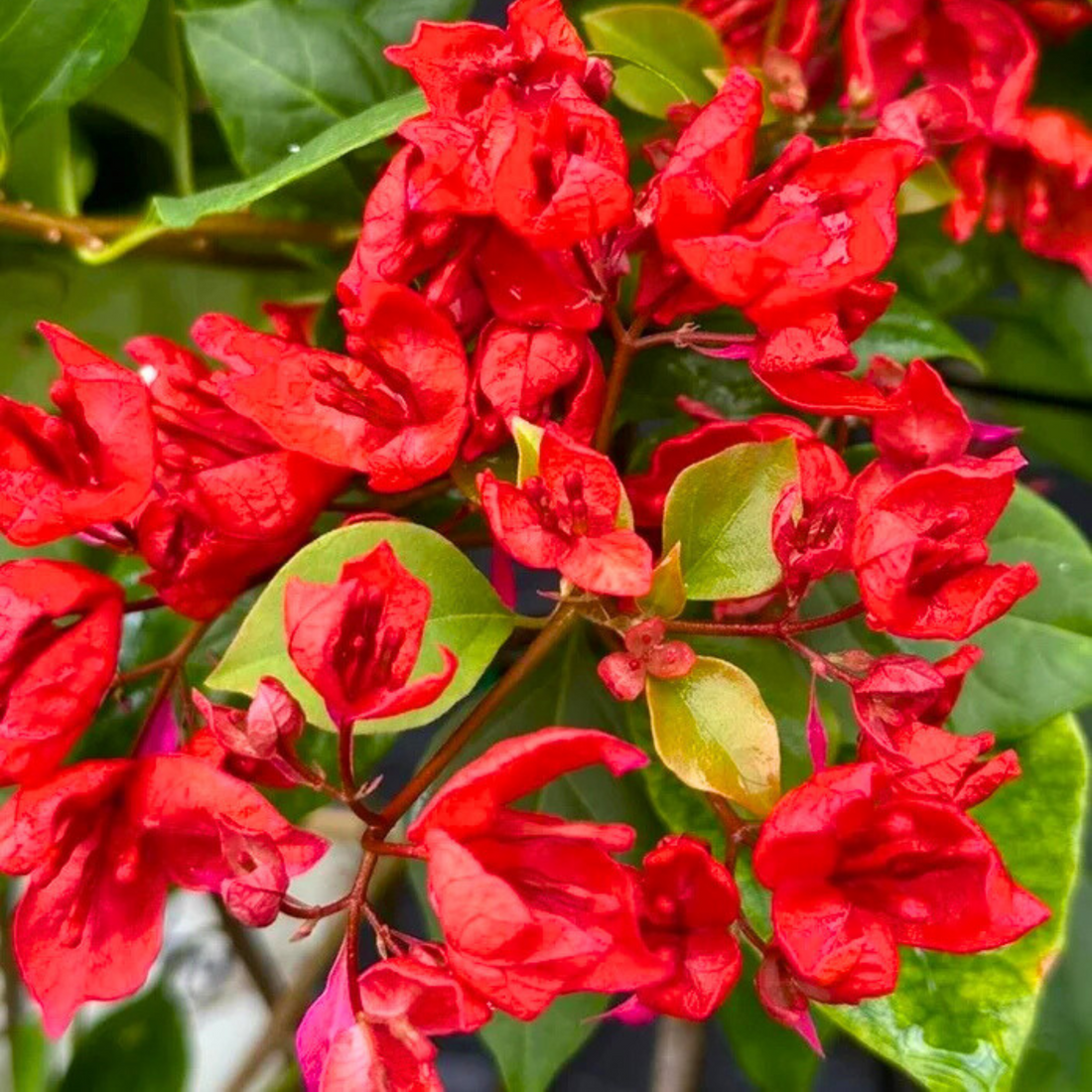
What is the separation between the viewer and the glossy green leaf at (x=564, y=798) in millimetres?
427

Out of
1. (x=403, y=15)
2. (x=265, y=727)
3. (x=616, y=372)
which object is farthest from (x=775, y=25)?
(x=265, y=727)

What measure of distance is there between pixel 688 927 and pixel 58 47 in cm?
34

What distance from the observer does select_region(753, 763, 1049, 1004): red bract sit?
0.26m

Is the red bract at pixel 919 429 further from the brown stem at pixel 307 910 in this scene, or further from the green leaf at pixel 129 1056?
the green leaf at pixel 129 1056

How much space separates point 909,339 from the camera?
0.44m

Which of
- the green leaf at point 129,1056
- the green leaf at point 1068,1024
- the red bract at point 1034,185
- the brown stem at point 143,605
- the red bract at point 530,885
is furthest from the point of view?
the green leaf at point 129,1056

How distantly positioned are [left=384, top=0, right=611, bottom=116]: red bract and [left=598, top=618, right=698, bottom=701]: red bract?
5.0 inches

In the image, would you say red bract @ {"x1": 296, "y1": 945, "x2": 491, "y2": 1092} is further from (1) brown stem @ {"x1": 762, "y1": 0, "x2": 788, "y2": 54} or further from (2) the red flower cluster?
(1) brown stem @ {"x1": 762, "y1": 0, "x2": 788, "y2": 54}

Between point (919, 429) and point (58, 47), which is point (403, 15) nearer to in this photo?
point (58, 47)

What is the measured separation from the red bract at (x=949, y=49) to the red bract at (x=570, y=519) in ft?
0.75

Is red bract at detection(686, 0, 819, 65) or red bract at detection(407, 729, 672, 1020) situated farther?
red bract at detection(686, 0, 819, 65)

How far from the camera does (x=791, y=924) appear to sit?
0.27 metres

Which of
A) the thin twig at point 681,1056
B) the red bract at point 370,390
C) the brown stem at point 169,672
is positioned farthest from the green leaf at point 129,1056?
the red bract at point 370,390

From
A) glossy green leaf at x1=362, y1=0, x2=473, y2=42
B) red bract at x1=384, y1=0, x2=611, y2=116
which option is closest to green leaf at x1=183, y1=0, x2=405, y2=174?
glossy green leaf at x1=362, y1=0, x2=473, y2=42
